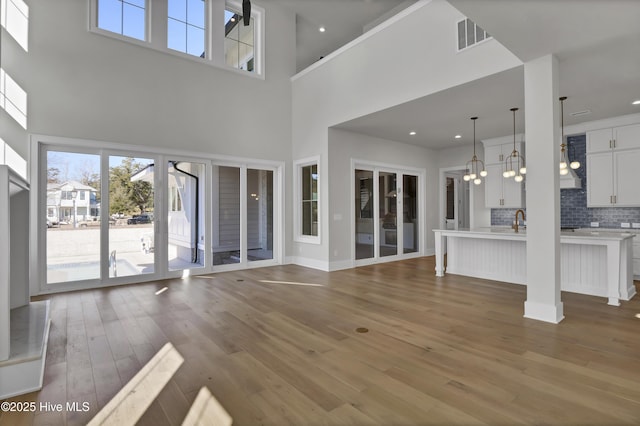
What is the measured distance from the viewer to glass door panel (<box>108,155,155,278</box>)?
5480 mm

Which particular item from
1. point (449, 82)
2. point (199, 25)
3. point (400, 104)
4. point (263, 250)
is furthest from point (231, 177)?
point (449, 82)

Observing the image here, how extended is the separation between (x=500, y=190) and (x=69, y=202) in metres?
8.46

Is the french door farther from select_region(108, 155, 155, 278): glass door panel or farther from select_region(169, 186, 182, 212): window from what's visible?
select_region(108, 155, 155, 278): glass door panel

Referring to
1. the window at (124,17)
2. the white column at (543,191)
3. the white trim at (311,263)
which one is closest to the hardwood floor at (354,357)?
the white column at (543,191)

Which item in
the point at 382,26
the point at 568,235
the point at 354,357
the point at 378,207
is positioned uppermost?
the point at 382,26

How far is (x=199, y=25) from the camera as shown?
6.52m

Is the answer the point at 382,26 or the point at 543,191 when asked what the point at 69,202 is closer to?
the point at 382,26

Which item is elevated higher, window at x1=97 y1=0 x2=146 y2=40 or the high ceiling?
the high ceiling

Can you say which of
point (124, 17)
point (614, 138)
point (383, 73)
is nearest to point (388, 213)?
point (383, 73)

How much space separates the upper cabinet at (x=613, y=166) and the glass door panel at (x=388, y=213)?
3754 millimetres

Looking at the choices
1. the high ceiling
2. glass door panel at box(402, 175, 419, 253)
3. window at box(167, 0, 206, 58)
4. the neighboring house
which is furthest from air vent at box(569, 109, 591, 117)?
the neighboring house

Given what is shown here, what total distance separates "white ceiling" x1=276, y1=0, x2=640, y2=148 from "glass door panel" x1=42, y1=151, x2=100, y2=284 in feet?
15.1

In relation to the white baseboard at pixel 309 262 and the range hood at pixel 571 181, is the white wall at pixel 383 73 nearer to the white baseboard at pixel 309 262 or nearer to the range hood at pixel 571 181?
the white baseboard at pixel 309 262

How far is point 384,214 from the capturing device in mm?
7773
